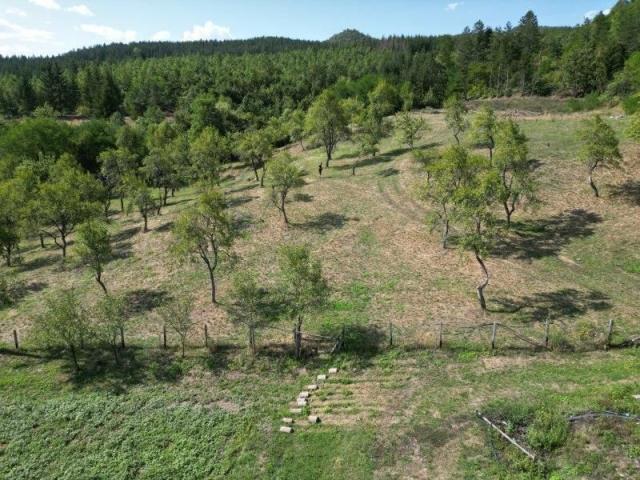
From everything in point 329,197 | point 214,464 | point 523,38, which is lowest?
point 214,464

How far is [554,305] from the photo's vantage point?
1268 inches

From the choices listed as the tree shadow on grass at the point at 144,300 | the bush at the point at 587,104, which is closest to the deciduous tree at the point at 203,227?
the tree shadow on grass at the point at 144,300

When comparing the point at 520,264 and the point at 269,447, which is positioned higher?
the point at 520,264

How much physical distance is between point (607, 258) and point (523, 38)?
116869 millimetres

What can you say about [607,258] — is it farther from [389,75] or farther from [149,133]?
[389,75]

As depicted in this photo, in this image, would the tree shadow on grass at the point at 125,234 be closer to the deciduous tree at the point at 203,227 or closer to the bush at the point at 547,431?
the deciduous tree at the point at 203,227

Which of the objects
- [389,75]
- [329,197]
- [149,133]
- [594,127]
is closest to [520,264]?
[594,127]

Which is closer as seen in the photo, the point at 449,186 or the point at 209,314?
the point at 209,314

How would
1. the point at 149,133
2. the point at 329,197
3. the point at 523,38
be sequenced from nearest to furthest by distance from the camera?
1. the point at 329,197
2. the point at 149,133
3. the point at 523,38

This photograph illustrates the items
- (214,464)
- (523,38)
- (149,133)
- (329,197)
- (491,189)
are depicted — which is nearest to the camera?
(214,464)

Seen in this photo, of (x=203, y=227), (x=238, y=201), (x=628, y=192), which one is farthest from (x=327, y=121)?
(x=628, y=192)

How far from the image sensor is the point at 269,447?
840 inches

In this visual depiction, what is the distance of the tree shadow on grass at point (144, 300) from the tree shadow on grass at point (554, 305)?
82.2ft

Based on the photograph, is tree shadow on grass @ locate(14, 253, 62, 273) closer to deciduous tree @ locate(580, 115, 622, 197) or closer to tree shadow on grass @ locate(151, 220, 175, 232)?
tree shadow on grass @ locate(151, 220, 175, 232)
